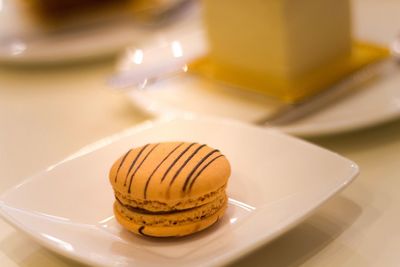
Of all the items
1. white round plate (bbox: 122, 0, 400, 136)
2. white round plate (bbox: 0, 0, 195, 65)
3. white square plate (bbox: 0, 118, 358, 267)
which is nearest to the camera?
white square plate (bbox: 0, 118, 358, 267)

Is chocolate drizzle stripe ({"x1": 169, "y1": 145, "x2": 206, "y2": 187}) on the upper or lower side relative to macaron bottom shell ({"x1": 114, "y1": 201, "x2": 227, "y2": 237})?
upper

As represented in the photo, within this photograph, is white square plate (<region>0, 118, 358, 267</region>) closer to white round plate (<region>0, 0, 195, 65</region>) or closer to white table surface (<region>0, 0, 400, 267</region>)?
white table surface (<region>0, 0, 400, 267</region>)

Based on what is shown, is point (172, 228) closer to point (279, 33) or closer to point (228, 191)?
point (228, 191)

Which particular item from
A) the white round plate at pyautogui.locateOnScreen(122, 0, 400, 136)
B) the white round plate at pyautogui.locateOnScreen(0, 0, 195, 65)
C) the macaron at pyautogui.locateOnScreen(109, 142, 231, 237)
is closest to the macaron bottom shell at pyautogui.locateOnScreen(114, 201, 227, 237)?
the macaron at pyautogui.locateOnScreen(109, 142, 231, 237)

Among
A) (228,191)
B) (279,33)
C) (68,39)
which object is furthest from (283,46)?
(68,39)

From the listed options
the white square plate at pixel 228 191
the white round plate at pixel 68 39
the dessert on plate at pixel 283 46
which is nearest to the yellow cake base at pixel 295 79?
the dessert on plate at pixel 283 46

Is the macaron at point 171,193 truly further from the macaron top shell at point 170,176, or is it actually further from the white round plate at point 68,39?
the white round plate at point 68,39
